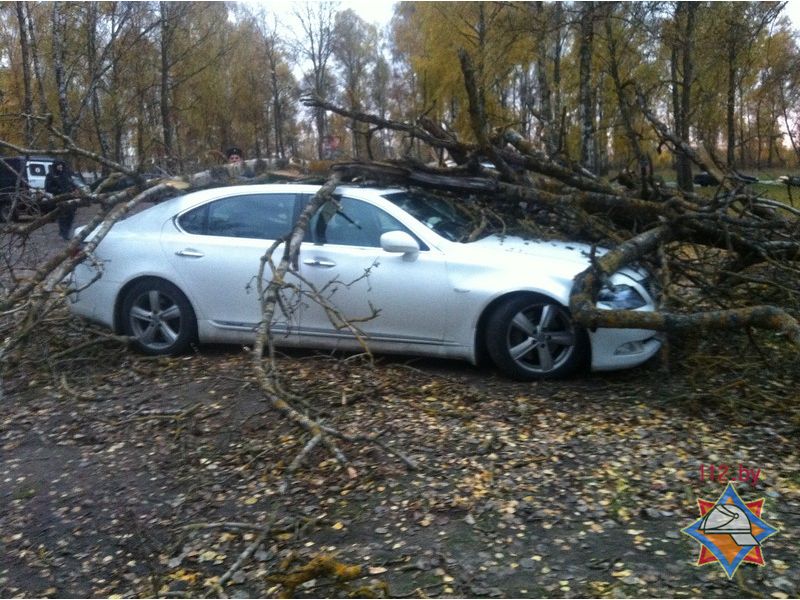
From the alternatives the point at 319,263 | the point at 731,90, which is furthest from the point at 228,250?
the point at 731,90

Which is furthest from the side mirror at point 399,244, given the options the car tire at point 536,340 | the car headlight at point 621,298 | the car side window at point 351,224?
the car headlight at point 621,298

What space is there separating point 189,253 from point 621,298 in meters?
3.35

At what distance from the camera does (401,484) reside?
429cm

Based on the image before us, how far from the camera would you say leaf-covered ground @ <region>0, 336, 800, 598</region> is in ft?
11.5

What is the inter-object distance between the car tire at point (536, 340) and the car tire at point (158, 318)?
2494mm

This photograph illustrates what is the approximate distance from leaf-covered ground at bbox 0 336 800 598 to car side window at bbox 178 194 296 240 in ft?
3.91

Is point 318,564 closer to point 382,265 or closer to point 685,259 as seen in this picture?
point 382,265

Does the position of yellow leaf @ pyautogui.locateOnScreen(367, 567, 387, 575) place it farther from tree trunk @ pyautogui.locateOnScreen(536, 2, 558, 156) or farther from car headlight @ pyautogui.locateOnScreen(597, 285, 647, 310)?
tree trunk @ pyautogui.locateOnScreen(536, 2, 558, 156)

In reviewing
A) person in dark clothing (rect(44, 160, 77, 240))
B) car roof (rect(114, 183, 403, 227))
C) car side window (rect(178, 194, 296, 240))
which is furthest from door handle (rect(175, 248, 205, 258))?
person in dark clothing (rect(44, 160, 77, 240))

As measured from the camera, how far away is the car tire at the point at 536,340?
579 centimetres

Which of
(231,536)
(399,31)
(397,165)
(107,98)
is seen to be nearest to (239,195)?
(397,165)

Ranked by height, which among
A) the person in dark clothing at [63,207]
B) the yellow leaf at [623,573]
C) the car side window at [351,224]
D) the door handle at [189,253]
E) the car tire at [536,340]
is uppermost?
the person in dark clothing at [63,207]

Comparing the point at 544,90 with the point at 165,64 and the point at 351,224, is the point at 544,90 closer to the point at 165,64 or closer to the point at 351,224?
the point at 165,64

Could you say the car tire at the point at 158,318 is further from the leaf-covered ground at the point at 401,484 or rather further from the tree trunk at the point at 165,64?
the tree trunk at the point at 165,64
